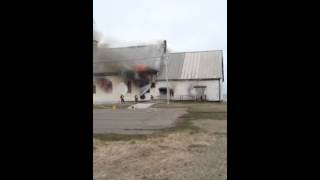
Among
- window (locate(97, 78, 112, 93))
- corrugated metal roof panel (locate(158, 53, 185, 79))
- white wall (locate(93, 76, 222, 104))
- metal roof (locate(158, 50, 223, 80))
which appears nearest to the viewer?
window (locate(97, 78, 112, 93))

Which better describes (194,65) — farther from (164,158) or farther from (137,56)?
(164,158)

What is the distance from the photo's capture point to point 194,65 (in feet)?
58.0

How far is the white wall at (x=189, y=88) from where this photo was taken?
16.8 m

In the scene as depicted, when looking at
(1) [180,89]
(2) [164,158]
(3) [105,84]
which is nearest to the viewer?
(2) [164,158]

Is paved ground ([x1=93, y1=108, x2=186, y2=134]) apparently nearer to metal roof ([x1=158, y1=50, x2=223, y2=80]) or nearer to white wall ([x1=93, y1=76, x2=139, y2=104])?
white wall ([x1=93, y1=76, x2=139, y2=104])

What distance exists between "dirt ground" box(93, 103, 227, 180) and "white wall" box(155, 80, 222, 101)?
11.0 metres

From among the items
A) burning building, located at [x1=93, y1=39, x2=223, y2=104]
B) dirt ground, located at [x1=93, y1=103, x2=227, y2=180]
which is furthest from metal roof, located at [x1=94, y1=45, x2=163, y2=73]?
dirt ground, located at [x1=93, y1=103, x2=227, y2=180]

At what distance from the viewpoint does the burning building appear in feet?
52.4

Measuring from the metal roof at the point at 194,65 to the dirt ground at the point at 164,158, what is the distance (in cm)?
1132

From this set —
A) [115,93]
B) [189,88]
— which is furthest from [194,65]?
[115,93]

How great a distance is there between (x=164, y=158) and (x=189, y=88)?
515 inches
